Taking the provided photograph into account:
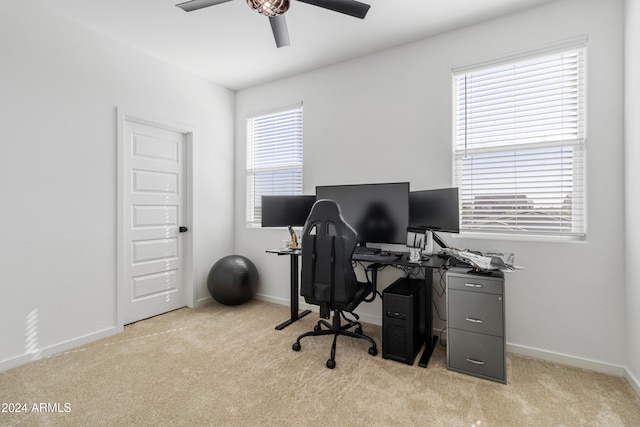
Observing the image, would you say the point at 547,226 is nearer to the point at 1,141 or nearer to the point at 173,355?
the point at 173,355

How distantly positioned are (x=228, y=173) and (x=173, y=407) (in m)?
3.00

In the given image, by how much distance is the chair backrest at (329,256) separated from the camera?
2387 millimetres

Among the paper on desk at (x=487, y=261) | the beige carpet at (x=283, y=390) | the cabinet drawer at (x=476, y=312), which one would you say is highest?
the paper on desk at (x=487, y=261)

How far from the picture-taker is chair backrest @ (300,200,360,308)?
94.0 inches

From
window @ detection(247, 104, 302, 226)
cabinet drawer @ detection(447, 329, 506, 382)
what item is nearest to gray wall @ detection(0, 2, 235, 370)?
window @ detection(247, 104, 302, 226)

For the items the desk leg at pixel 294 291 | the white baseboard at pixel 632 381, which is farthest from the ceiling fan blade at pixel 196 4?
the white baseboard at pixel 632 381

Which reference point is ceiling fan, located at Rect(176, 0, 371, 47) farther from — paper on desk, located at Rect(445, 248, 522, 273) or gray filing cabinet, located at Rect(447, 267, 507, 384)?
gray filing cabinet, located at Rect(447, 267, 507, 384)

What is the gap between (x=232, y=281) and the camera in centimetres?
362

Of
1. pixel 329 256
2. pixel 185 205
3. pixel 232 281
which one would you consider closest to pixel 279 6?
pixel 329 256

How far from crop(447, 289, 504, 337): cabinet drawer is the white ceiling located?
232 centimetres

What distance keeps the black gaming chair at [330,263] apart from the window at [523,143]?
1227mm

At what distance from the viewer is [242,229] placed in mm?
4285

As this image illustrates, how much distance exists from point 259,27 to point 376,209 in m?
2.01

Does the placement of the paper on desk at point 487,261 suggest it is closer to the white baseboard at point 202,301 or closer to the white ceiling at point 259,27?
the white ceiling at point 259,27
